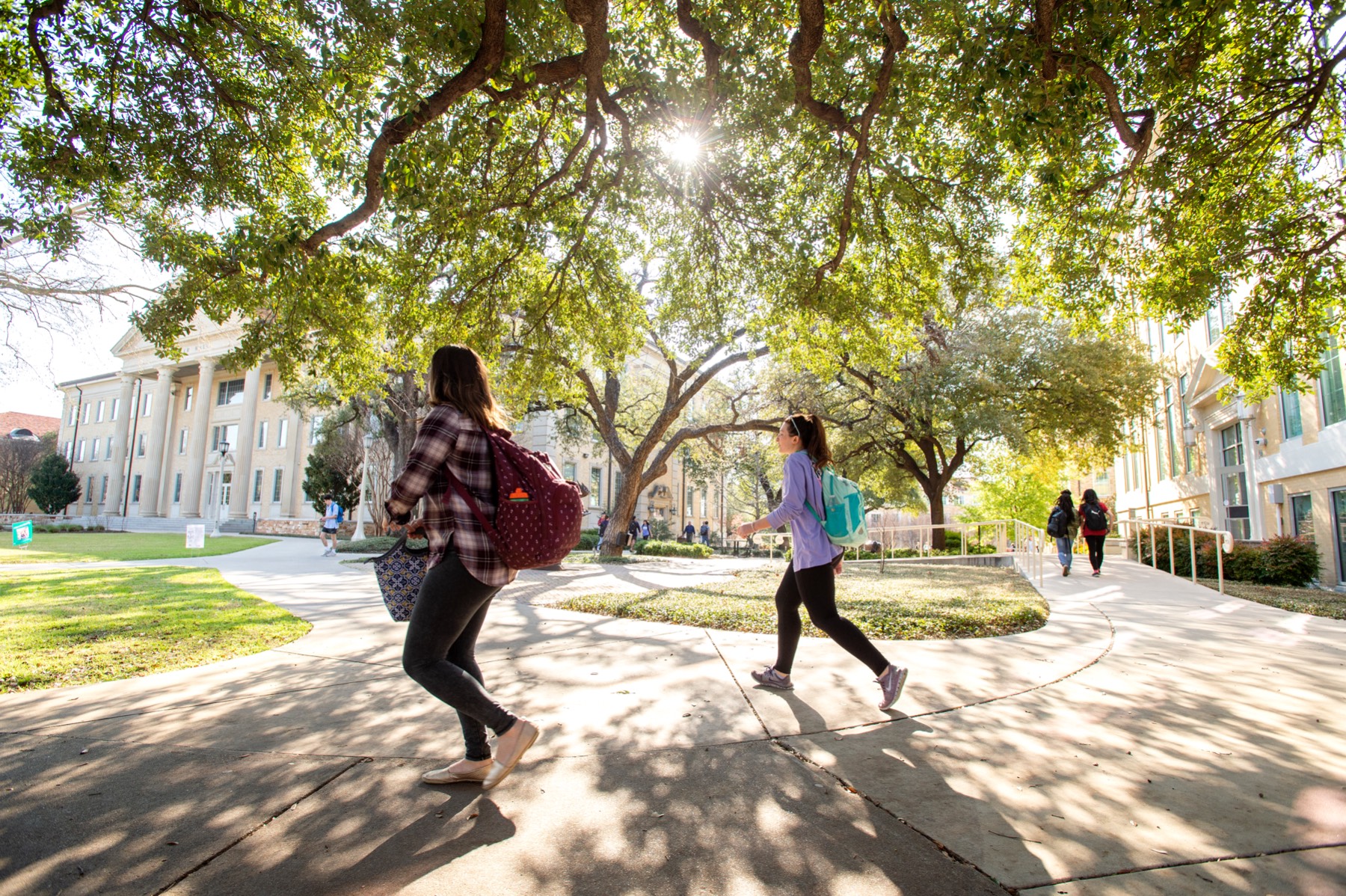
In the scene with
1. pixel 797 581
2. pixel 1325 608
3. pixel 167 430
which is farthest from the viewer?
pixel 167 430

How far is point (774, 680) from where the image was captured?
4.21 m

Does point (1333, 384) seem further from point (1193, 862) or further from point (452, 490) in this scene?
point (452, 490)

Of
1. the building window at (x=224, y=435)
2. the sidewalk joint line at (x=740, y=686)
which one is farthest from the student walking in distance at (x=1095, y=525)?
the building window at (x=224, y=435)

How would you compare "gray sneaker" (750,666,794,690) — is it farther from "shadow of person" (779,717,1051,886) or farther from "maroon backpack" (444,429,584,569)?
"maroon backpack" (444,429,584,569)

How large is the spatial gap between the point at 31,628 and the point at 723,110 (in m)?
8.93

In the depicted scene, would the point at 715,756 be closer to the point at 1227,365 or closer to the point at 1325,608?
the point at 1325,608

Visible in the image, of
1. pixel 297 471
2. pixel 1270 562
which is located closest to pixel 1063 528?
pixel 1270 562

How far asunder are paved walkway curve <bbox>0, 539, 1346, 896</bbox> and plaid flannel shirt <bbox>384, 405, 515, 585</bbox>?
940mm

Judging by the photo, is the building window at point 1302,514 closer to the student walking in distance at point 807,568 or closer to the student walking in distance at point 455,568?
the student walking in distance at point 807,568

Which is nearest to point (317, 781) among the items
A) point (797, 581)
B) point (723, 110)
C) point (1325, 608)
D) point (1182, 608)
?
point (797, 581)

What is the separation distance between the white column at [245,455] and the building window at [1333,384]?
160ft

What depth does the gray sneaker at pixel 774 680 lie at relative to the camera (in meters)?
4.19

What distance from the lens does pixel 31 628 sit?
6262 millimetres

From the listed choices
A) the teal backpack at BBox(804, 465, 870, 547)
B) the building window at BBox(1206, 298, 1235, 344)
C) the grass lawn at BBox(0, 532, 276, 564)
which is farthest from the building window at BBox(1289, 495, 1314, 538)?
the grass lawn at BBox(0, 532, 276, 564)
